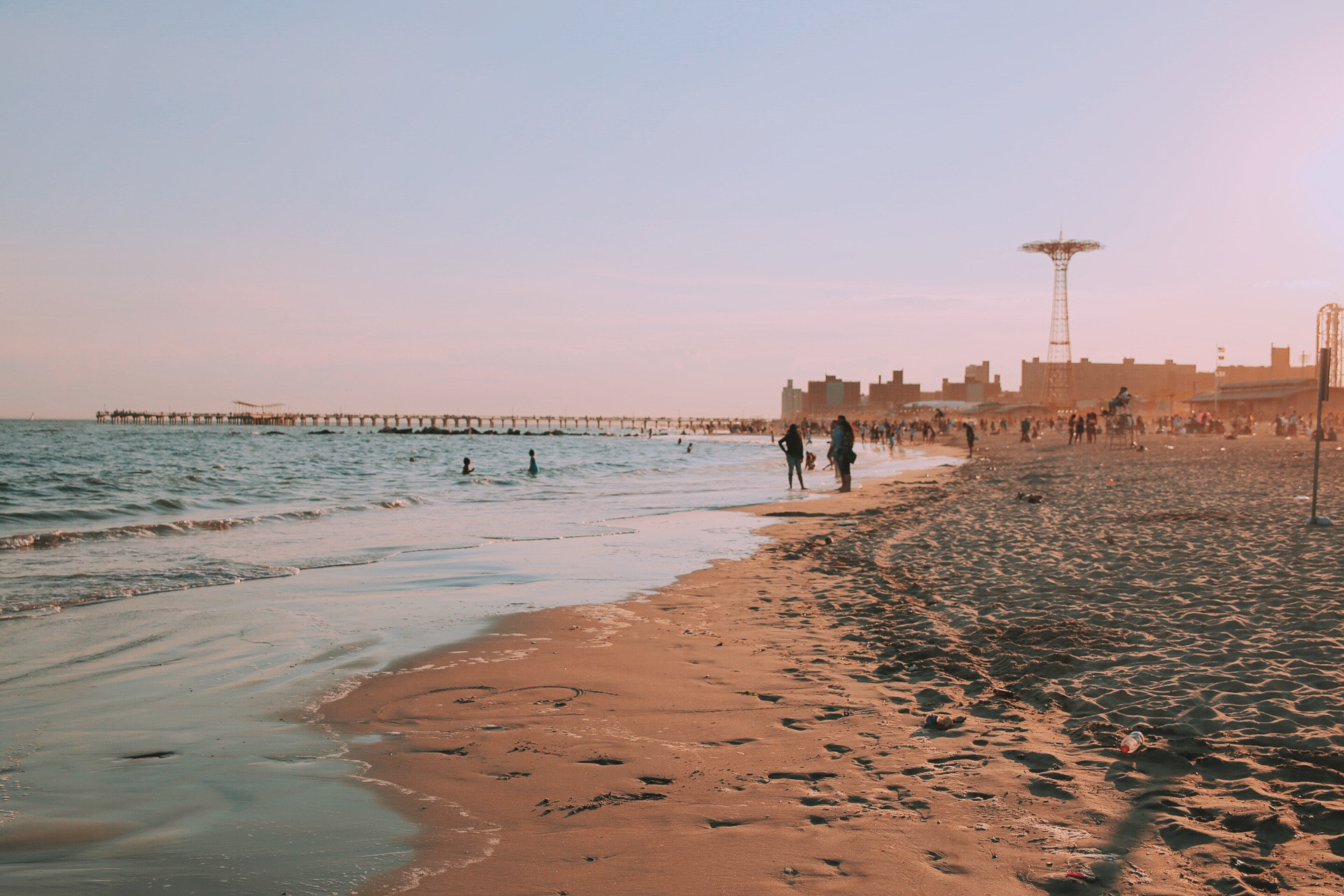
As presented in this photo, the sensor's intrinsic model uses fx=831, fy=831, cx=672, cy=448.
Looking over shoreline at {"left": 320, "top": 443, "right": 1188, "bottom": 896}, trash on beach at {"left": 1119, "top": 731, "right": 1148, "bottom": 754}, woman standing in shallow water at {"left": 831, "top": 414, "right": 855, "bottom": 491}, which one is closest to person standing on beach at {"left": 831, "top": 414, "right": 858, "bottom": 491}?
woman standing in shallow water at {"left": 831, "top": 414, "right": 855, "bottom": 491}

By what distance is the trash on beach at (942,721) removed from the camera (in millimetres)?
4695

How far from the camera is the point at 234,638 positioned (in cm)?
716

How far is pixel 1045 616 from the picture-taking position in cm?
720

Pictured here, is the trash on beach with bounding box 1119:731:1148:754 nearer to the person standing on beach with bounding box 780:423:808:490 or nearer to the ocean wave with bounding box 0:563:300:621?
the ocean wave with bounding box 0:563:300:621

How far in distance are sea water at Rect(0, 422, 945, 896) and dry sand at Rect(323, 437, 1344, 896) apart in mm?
459

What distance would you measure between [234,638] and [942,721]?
5832mm

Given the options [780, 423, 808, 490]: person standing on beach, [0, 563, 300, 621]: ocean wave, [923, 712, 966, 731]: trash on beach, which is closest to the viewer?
[923, 712, 966, 731]: trash on beach

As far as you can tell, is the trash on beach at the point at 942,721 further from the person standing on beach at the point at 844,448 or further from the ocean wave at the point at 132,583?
the person standing on beach at the point at 844,448

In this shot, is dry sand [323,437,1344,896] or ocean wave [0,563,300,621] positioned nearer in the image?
dry sand [323,437,1344,896]

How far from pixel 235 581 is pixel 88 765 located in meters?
6.45

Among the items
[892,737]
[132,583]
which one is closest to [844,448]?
[132,583]

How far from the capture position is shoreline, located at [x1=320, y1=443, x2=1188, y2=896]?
312cm

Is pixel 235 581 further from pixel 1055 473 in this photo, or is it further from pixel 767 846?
pixel 1055 473

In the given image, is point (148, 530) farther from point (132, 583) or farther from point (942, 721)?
point (942, 721)
